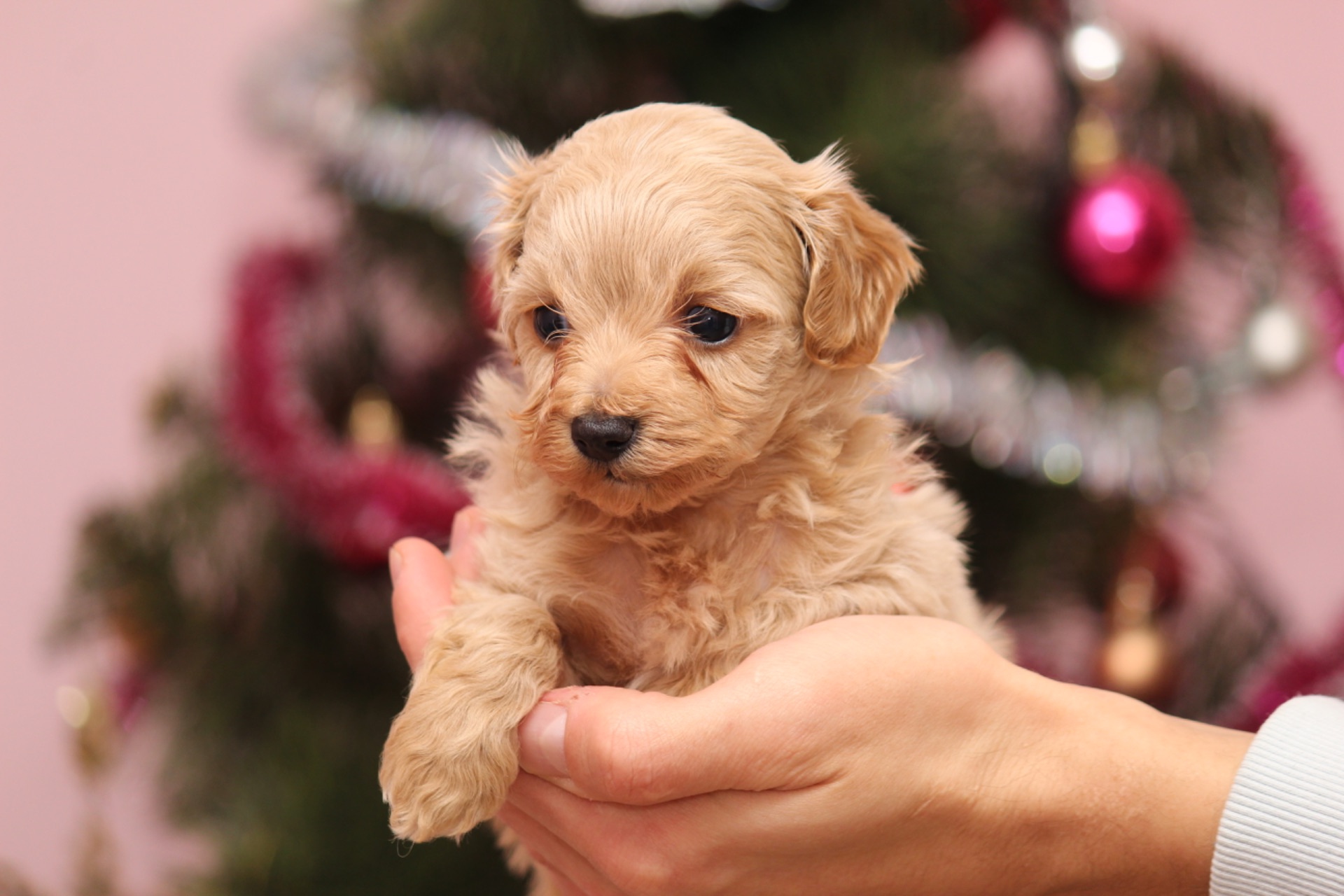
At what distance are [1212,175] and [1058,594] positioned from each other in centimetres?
112

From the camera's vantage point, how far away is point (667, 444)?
1271 millimetres

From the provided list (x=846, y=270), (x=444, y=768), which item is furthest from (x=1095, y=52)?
(x=444, y=768)

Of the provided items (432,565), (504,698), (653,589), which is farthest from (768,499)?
(432,565)

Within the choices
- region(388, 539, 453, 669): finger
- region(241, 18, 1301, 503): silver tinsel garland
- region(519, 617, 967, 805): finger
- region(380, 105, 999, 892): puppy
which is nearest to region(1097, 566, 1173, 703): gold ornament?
region(241, 18, 1301, 503): silver tinsel garland

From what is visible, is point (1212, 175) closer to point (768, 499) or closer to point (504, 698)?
point (768, 499)

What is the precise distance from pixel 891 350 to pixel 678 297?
856 mm

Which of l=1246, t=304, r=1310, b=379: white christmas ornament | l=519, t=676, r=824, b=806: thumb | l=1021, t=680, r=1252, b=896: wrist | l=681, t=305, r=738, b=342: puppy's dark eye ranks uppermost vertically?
l=681, t=305, r=738, b=342: puppy's dark eye

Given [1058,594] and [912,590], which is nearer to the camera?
[912,590]

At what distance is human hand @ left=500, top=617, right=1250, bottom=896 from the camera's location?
130cm

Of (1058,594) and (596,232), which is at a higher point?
(596,232)

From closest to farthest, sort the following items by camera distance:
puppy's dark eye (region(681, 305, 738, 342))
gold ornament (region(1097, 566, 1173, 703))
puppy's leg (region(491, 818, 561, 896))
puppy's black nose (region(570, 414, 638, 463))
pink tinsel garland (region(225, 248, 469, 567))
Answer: puppy's black nose (region(570, 414, 638, 463))
puppy's dark eye (region(681, 305, 738, 342))
puppy's leg (region(491, 818, 561, 896))
pink tinsel garland (region(225, 248, 469, 567))
gold ornament (region(1097, 566, 1173, 703))

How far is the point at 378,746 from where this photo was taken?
2586mm

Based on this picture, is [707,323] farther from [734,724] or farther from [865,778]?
[865,778]

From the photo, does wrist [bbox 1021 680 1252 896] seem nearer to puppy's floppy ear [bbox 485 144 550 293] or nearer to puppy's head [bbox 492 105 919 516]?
puppy's head [bbox 492 105 919 516]
